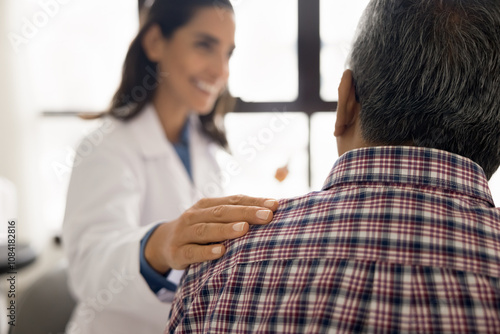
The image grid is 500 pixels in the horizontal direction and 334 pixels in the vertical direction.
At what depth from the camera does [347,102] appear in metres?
0.63

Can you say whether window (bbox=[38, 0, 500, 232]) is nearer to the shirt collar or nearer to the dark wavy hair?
the dark wavy hair

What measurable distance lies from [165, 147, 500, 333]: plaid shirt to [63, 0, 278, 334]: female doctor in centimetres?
44

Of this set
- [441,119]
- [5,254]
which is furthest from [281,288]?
[5,254]

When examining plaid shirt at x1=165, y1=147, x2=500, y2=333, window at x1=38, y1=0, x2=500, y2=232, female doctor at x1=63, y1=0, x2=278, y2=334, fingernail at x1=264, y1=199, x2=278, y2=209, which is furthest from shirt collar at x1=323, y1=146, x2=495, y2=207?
window at x1=38, y1=0, x2=500, y2=232

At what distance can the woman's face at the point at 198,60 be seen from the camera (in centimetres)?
125

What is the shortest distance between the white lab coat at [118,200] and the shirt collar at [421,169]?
608mm

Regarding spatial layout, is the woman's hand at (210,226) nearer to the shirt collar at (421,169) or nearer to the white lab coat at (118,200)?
the shirt collar at (421,169)

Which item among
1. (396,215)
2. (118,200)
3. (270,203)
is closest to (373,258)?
(396,215)

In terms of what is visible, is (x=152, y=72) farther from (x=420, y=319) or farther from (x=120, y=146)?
(x=420, y=319)

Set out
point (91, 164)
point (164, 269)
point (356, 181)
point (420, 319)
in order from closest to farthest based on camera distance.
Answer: point (420, 319)
point (356, 181)
point (164, 269)
point (91, 164)

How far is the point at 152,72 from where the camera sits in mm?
1312

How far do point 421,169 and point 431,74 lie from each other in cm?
12

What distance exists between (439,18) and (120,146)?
35.6 inches

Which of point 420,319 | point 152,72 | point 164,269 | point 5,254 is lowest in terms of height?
point 5,254
